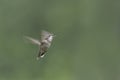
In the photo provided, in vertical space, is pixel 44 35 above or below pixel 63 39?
below

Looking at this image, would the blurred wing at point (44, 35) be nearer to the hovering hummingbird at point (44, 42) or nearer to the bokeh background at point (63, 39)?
the hovering hummingbird at point (44, 42)

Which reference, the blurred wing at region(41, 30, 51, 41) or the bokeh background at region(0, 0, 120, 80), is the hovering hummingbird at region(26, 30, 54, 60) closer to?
the blurred wing at region(41, 30, 51, 41)

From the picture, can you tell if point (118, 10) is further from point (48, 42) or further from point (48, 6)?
point (48, 42)

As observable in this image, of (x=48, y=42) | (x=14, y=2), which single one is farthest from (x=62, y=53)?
(x=48, y=42)

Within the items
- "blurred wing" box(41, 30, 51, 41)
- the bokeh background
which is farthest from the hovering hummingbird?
the bokeh background

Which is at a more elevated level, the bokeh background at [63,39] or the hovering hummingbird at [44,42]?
the bokeh background at [63,39]

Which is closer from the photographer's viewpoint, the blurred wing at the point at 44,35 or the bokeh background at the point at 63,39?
the blurred wing at the point at 44,35

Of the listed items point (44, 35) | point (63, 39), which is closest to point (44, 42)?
point (44, 35)

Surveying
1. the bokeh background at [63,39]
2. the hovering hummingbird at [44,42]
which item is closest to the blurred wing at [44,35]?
the hovering hummingbird at [44,42]

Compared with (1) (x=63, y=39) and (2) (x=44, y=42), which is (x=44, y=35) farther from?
(1) (x=63, y=39)
